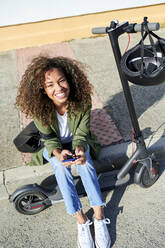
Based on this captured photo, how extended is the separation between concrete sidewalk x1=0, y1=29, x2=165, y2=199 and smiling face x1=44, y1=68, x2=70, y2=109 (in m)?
0.88

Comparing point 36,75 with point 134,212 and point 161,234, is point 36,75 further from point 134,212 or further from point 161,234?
point 161,234

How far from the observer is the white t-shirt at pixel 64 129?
2764mm

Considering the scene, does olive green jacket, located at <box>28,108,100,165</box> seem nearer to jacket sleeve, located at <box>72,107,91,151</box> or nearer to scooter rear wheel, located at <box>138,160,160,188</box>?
jacket sleeve, located at <box>72,107,91,151</box>

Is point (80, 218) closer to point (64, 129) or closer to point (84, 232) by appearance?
point (84, 232)

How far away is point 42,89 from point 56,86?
0.18 m

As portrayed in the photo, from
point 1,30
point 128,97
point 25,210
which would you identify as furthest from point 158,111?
point 1,30

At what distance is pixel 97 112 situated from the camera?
383cm

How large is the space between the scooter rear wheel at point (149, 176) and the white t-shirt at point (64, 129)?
0.78 metres

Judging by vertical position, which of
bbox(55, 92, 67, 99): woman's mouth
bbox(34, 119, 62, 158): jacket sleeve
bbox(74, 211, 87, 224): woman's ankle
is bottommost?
bbox(74, 211, 87, 224): woman's ankle

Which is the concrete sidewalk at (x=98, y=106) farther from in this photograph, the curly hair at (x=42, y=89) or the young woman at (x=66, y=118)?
the curly hair at (x=42, y=89)

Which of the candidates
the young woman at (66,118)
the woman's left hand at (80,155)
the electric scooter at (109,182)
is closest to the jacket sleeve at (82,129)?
the young woman at (66,118)

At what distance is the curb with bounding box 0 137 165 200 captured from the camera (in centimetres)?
310

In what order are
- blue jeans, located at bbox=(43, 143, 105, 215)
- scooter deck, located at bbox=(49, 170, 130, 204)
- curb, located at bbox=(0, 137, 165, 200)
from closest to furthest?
blue jeans, located at bbox=(43, 143, 105, 215)
scooter deck, located at bbox=(49, 170, 130, 204)
curb, located at bbox=(0, 137, 165, 200)

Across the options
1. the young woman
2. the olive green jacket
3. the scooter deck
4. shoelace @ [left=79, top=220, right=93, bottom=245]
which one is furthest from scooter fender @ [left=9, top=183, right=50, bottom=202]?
shoelace @ [left=79, top=220, right=93, bottom=245]
